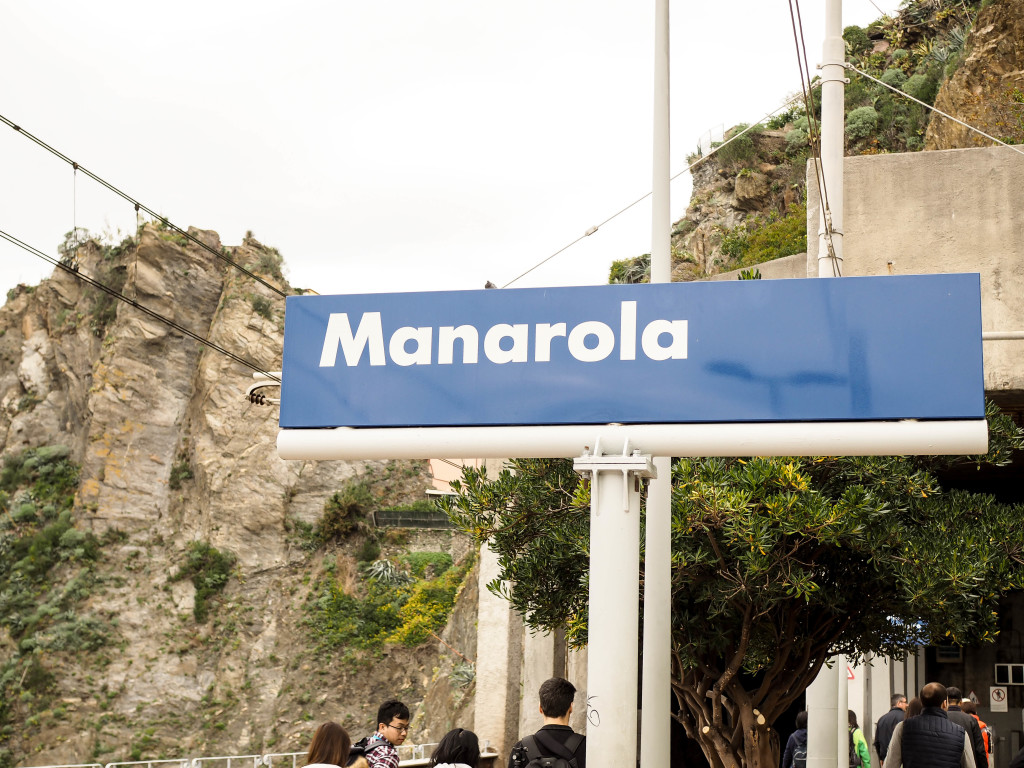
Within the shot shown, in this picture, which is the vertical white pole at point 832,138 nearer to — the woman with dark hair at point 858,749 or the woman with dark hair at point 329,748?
the woman with dark hair at point 858,749

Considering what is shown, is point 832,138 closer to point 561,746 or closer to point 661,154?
point 661,154

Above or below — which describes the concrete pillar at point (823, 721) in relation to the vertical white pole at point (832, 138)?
below

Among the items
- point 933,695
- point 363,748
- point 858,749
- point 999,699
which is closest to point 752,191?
point 999,699

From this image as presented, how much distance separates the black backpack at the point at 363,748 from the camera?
598cm

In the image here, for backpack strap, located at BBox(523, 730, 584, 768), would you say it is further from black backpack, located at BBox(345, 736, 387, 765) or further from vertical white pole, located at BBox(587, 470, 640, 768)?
black backpack, located at BBox(345, 736, 387, 765)

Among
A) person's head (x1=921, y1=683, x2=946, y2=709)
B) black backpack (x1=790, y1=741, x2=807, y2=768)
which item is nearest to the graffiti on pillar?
person's head (x1=921, y1=683, x2=946, y2=709)

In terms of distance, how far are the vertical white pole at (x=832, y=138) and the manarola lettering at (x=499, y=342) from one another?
4.84m

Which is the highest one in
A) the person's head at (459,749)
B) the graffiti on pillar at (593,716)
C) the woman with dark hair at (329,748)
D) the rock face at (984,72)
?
the rock face at (984,72)

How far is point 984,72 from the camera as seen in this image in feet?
77.8

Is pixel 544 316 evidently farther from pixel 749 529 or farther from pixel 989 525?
pixel 989 525

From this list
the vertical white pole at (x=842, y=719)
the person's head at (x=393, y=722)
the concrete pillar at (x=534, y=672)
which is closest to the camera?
the person's head at (x=393, y=722)

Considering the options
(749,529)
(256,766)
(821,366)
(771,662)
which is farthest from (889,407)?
(256,766)

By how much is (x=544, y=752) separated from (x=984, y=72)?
911 inches

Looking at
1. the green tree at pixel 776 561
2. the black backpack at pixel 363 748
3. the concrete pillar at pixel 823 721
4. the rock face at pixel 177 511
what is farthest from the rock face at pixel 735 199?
the black backpack at pixel 363 748
